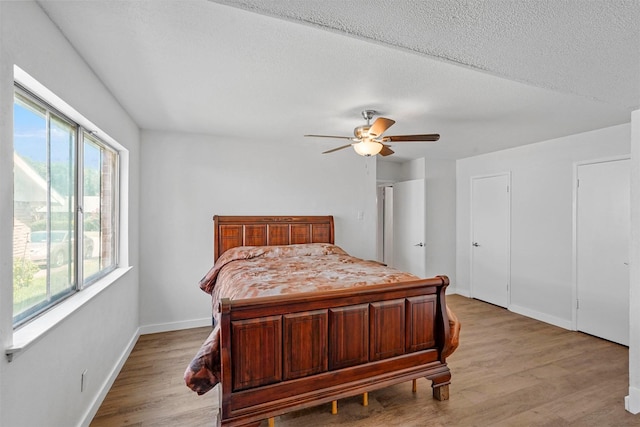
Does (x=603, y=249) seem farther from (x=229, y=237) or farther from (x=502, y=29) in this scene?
(x=229, y=237)

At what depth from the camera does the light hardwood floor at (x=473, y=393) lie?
6.72ft

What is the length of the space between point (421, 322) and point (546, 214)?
2.87 meters

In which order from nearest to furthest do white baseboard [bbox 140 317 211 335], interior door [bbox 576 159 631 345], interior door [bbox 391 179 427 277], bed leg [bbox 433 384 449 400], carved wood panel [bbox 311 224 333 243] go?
1. bed leg [bbox 433 384 449 400]
2. interior door [bbox 576 159 631 345]
3. white baseboard [bbox 140 317 211 335]
4. carved wood panel [bbox 311 224 333 243]
5. interior door [bbox 391 179 427 277]

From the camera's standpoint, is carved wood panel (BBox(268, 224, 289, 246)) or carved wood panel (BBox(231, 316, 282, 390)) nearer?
carved wood panel (BBox(231, 316, 282, 390))

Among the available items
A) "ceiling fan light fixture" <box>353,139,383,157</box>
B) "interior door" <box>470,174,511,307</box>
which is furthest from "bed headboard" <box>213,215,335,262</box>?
"interior door" <box>470,174,511,307</box>

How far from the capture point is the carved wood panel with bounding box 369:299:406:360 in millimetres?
2145

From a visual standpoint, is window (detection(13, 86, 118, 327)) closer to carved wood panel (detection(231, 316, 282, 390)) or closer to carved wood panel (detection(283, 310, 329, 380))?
carved wood panel (detection(231, 316, 282, 390))

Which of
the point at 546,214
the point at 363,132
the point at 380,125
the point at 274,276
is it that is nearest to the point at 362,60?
the point at 380,125

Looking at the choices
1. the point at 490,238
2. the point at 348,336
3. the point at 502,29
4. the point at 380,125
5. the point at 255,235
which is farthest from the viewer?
the point at 490,238

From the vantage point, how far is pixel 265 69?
203 cm

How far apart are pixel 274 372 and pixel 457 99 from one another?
8.31ft

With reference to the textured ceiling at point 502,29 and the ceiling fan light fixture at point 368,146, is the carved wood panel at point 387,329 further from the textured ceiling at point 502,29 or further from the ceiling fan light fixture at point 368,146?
the textured ceiling at point 502,29

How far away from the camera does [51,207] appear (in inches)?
67.6

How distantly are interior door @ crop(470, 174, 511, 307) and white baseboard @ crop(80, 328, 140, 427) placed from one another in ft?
16.0
